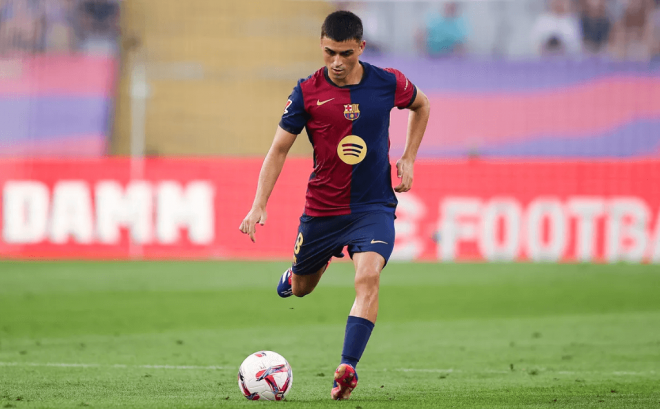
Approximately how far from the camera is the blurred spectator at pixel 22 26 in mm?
23156

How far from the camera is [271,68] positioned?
79.8ft

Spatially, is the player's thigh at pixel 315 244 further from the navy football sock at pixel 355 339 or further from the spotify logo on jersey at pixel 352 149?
the navy football sock at pixel 355 339

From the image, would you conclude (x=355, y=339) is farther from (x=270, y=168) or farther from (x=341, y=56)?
(x=341, y=56)

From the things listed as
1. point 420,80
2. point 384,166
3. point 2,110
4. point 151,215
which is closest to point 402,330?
point 384,166

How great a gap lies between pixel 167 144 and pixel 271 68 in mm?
3207

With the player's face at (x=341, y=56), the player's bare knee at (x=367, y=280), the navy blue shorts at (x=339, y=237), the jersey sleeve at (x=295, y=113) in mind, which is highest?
the player's face at (x=341, y=56)

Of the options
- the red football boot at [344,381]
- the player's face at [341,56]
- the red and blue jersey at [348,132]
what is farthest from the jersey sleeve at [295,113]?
the red football boot at [344,381]

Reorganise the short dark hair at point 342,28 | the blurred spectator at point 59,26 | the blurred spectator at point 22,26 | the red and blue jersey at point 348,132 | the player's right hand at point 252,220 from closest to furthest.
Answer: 1. the short dark hair at point 342,28
2. the player's right hand at point 252,220
3. the red and blue jersey at point 348,132
4. the blurred spectator at point 22,26
5. the blurred spectator at point 59,26

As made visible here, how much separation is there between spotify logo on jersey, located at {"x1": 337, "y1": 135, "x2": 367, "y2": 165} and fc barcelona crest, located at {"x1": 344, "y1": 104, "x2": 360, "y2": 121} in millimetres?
118

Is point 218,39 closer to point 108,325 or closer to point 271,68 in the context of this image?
point 271,68

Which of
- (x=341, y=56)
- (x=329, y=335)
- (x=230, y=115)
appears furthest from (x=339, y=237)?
(x=230, y=115)

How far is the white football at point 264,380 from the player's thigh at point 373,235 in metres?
0.86

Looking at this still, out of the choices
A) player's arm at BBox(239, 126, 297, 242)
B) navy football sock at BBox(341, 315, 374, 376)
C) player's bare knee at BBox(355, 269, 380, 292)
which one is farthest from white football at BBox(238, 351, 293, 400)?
player's arm at BBox(239, 126, 297, 242)

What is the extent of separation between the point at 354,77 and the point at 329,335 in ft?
14.6
